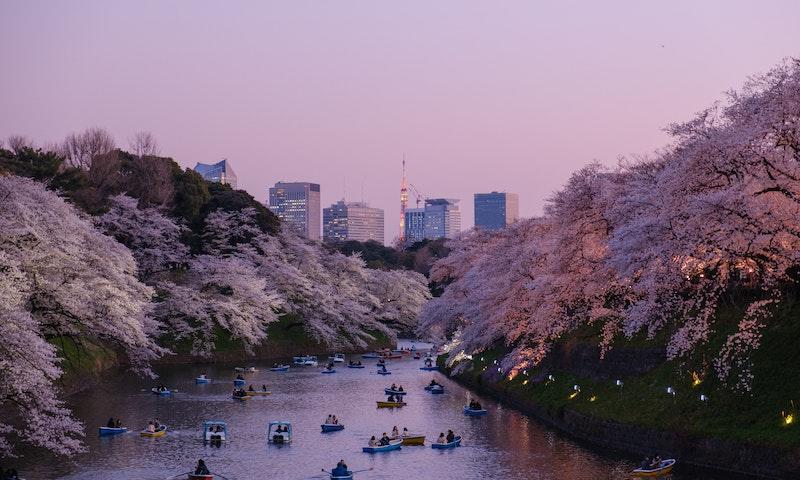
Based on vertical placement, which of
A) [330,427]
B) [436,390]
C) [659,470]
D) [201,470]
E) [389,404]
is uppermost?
[436,390]

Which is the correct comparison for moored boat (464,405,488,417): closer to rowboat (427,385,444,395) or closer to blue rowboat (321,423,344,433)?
blue rowboat (321,423,344,433)

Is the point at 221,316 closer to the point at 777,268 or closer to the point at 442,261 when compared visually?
the point at 442,261

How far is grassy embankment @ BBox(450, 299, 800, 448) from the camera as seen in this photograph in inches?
1452

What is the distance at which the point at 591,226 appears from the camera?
58.9 m

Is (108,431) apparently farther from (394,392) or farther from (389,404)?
(394,392)

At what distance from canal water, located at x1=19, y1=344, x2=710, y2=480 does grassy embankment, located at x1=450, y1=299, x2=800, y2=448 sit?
107 inches

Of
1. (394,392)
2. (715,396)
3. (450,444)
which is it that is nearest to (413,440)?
(450,444)

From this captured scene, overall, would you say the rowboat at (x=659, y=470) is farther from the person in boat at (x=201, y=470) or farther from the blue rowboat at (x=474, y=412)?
the blue rowboat at (x=474, y=412)

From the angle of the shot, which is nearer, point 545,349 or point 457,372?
point 545,349

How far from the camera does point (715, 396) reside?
40.7 metres

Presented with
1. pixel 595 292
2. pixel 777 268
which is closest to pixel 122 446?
pixel 595 292

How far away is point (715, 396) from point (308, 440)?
21786mm

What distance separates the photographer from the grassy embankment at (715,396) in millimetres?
36875

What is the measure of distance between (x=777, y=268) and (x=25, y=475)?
3134 centimetres
